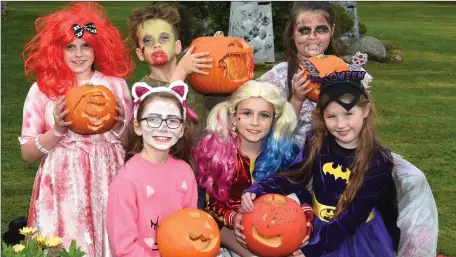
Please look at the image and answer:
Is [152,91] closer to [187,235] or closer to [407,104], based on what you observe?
[187,235]

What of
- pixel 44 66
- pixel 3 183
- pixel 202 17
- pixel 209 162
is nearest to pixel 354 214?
pixel 209 162

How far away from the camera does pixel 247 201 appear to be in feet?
15.8

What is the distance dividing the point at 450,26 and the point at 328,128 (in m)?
26.7

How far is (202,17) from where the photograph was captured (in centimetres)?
2008

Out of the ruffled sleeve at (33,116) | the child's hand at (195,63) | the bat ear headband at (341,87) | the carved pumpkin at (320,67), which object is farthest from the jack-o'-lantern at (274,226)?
the ruffled sleeve at (33,116)

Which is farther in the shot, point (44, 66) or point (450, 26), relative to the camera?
point (450, 26)

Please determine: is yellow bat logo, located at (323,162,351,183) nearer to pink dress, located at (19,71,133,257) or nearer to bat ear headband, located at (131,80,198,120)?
bat ear headband, located at (131,80,198,120)

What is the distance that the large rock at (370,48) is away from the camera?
1962 cm

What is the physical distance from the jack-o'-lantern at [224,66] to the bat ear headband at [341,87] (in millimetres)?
674

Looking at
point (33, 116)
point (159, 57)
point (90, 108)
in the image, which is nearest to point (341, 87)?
point (159, 57)

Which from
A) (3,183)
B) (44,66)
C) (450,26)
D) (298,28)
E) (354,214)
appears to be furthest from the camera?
(450,26)

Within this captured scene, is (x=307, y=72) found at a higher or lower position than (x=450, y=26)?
higher

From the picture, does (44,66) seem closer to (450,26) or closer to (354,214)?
(354,214)

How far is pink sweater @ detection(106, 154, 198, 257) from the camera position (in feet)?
14.1
